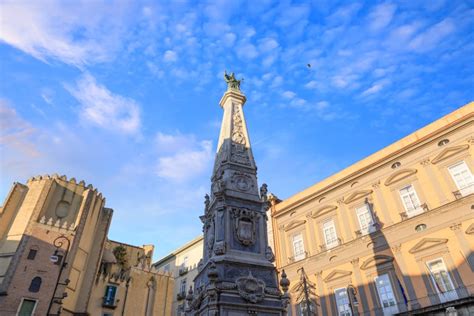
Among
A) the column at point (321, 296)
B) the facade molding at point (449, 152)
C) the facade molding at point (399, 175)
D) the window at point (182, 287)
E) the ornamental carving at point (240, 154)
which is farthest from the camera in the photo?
the window at point (182, 287)

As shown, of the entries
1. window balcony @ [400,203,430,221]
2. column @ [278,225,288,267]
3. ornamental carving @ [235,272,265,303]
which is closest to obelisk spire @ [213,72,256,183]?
ornamental carving @ [235,272,265,303]

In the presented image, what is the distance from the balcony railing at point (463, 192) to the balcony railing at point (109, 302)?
28.0m

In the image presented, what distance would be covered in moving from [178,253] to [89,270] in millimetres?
12439

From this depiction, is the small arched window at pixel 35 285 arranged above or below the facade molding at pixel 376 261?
above

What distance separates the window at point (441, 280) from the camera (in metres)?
15.1

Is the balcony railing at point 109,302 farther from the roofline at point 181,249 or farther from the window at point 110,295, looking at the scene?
the roofline at point 181,249

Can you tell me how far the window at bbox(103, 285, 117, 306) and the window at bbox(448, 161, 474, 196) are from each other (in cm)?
2842

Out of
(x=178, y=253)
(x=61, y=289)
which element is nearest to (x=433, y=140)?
(x=61, y=289)

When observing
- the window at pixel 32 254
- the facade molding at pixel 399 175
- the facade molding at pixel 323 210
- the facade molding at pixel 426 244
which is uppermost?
the facade molding at pixel 399 175

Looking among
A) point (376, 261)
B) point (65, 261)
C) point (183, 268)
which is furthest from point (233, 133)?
point (183, 268)

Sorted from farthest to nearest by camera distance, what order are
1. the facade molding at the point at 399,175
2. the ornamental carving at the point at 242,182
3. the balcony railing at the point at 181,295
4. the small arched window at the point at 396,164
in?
the balcony railing at the point at 181,295 → the small arched window at the point at 396,164 → the facade molding at the point at 399,175 → the ornamental carving at the point at 242,182

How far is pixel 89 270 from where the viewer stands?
91.3 ft

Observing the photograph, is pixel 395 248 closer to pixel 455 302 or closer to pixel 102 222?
pixel 455 302

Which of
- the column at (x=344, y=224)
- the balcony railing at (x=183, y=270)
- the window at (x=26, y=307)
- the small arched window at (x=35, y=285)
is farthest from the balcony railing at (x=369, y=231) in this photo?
the window at (x=26, y=307)
